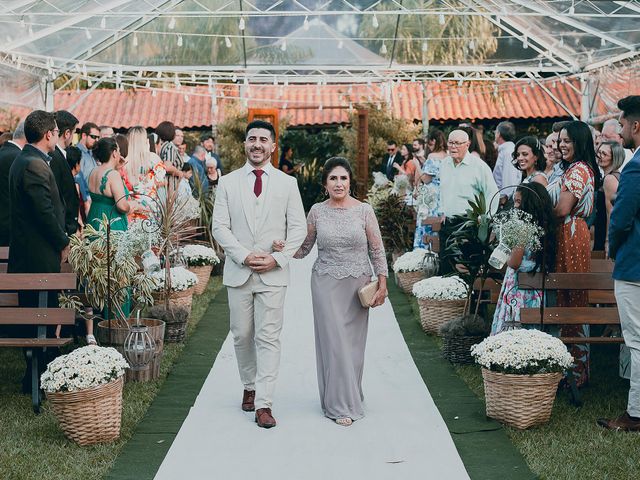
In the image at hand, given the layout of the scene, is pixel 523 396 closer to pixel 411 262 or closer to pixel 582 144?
pixel 582 144

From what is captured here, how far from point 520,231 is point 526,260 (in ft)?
2.17

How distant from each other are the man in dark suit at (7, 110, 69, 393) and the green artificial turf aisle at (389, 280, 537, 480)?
3.12 meters

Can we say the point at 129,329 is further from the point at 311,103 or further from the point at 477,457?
the point at 311,103

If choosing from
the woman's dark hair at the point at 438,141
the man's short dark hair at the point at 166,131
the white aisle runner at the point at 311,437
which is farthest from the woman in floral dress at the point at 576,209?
the man's short dark hair at the point at 166,131

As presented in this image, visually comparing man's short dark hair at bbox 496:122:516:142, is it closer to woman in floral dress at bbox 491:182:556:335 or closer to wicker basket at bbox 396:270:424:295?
wicker basket at bbox 396:270:424:295

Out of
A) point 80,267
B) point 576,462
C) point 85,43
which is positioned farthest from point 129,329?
point 85,43

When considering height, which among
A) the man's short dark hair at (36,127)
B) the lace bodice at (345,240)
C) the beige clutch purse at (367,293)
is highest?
the man's short dark hair at (36,127)

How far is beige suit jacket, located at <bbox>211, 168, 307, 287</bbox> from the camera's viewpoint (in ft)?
20.6

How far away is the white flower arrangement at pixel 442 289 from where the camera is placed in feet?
29.6

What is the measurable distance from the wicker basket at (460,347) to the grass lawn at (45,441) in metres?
2.47

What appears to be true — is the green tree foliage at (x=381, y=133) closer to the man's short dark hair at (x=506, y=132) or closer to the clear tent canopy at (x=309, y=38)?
the clear tent canopy at (x=309, y=38)

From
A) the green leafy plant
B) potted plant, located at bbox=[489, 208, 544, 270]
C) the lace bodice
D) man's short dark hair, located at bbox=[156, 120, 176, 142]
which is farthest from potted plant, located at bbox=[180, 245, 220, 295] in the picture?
potted plant, located at bbox=[489, 208, 544, 270]

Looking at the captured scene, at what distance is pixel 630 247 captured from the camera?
5.93 meters

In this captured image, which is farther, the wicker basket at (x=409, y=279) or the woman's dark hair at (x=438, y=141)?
the woman's dark hair at (x=438, y=141)
